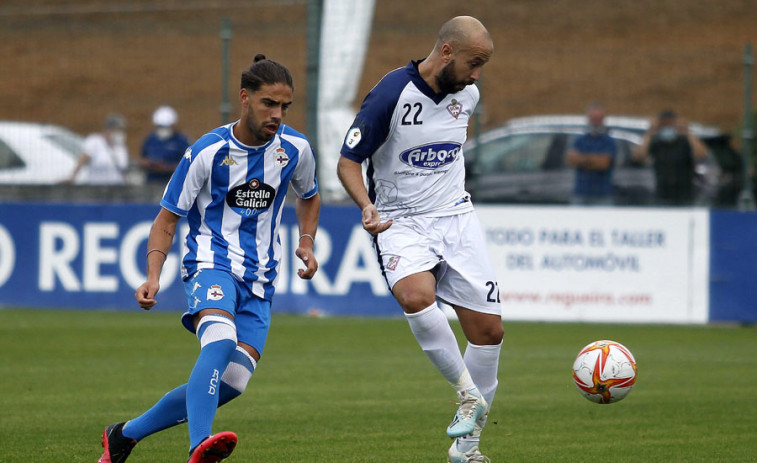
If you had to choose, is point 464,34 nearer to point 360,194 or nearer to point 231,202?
point 360,194

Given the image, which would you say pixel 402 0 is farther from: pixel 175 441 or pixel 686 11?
pixel 175 441

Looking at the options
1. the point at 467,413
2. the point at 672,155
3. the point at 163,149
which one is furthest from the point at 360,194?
the point at 163,149

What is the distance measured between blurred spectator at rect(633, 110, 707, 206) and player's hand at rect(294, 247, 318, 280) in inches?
352

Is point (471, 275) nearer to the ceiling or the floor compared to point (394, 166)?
nearer to the floor

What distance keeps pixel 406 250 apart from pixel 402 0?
24645 millimetres

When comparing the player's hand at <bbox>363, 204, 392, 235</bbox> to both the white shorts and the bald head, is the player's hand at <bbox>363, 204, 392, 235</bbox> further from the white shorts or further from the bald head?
the bald head

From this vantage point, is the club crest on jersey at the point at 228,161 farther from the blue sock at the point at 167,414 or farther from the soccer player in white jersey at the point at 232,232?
the blue sock at the point at 167,414

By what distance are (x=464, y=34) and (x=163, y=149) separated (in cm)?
1027

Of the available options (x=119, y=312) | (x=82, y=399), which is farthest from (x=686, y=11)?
(x=82, y=399)

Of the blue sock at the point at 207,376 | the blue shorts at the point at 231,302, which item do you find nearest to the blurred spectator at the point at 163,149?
the blue shorts at the point at 231,302

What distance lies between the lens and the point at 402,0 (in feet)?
101

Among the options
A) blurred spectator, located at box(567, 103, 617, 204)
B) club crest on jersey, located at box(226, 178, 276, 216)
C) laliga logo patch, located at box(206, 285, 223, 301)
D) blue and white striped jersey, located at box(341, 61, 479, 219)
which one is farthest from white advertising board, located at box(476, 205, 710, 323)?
Answer: laliga logo patch, located at box(206, 285, 223, 301)

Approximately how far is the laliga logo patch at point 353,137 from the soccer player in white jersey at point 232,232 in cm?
45

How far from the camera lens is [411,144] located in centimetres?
675
